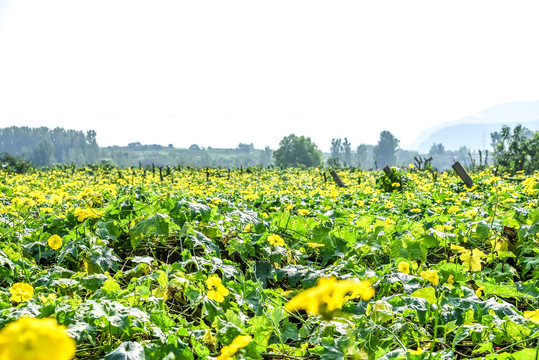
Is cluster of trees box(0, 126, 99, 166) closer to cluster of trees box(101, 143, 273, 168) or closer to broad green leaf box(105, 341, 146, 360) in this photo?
cluster of trees box(101, 143, 273, 168)

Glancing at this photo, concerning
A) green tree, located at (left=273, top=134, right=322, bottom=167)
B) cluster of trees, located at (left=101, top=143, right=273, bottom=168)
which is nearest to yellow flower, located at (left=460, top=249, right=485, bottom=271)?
green tree, located at (left=273, top=134, right=322, bottom=167)

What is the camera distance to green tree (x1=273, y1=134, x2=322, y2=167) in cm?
8412

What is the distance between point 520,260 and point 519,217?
1.60 ft

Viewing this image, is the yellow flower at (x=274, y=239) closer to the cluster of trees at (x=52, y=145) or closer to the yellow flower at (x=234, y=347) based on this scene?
the yellow flower at (x=234, y=347)

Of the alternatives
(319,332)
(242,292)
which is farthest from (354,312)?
(242,292)

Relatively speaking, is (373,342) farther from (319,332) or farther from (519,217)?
(519,217)

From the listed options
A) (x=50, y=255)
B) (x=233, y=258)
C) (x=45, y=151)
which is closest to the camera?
(x=50, y=255)

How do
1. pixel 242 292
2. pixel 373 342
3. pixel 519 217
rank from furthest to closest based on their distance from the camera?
pixel 519 217 < pixel 242 292 < pixel 373 342

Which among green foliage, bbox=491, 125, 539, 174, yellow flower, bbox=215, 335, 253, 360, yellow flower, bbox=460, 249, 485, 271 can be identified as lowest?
yellow flower, bbox=460, 249, 485, 271

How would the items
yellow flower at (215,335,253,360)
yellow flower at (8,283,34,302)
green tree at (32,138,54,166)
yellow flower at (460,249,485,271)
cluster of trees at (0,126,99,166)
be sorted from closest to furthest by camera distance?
yellow flower at (215,335,253,360), yellow flower at (8,283,34,302), yellow flower at (460,249,485,271), green tree at (32,138,54,166), cluster of trees at (0,126,99,166)

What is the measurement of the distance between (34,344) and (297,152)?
84725 millimetres

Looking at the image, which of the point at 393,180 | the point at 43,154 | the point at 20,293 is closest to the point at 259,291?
the point at 20,293

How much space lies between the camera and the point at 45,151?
149 metres

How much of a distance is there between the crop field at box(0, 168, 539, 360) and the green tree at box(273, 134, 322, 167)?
263ft
